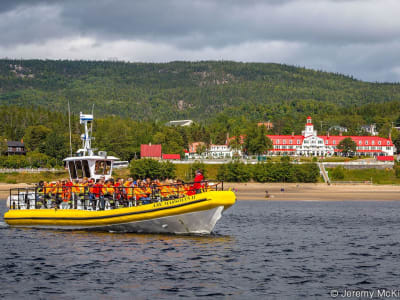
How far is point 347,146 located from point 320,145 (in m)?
9.73

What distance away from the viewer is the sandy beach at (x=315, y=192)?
8100 cm

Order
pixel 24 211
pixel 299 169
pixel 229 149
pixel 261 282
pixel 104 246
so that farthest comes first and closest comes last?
pixel 229 149 → pixel 299 169 → pixel 24 211 → pixel 104 246 → pixel 261 282

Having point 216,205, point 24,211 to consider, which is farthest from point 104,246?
point 24,211

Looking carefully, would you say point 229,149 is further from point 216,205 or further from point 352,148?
point 216,205

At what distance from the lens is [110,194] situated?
3131 cm

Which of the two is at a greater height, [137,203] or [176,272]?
[137,203]

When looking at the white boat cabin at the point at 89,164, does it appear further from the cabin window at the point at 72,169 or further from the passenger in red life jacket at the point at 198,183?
the passenger in red life jacket at the point at 198,183

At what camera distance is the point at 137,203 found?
101 ft

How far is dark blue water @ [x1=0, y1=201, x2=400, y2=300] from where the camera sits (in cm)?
1973

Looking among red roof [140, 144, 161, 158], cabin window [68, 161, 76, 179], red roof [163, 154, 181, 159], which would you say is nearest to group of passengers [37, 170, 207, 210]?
cabin window [68, 161, 76, 179]

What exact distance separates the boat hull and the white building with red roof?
13503cm

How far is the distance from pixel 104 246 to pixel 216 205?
564 cm

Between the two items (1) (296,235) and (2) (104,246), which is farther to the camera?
(1) (296,235)

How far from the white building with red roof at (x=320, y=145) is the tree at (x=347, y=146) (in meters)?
4.75
